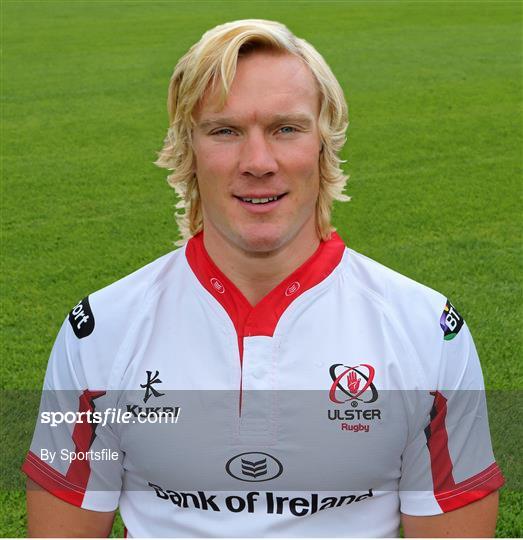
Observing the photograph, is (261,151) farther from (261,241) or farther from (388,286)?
(388,286)

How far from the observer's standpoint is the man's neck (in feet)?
8.09

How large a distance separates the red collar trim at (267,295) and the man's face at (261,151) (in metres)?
0.12

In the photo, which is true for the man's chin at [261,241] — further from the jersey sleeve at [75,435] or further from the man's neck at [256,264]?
the jersey sleeve at [75,435]

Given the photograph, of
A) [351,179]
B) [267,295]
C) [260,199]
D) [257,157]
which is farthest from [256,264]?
[351,179]

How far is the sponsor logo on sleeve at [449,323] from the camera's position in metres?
2.38

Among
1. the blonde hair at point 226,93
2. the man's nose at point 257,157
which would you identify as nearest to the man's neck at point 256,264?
the blonde hair at point 226,93

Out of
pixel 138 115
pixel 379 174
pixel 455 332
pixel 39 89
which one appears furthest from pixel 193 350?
pixel 39 89

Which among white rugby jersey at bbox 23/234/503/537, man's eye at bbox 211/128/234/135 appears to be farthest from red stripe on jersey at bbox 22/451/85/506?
man's eye at bbox 211/128/234/135

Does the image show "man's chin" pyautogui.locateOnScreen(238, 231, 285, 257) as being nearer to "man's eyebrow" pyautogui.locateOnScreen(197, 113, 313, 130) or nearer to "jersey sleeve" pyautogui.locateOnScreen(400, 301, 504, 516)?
"man's eyebrow" pyautogui.locateOnScreen(197, 113, 313, 130)

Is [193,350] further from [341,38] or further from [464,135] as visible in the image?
[341,38]

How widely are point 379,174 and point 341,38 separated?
9.75 metres

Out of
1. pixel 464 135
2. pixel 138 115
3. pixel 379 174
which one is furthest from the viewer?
pixel 138 115

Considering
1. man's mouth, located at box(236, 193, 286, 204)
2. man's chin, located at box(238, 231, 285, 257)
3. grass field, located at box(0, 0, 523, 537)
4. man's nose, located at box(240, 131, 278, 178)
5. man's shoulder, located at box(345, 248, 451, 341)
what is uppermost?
man's nose, located at box(240, 131, 278, 178)

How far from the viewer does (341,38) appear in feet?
60.4
